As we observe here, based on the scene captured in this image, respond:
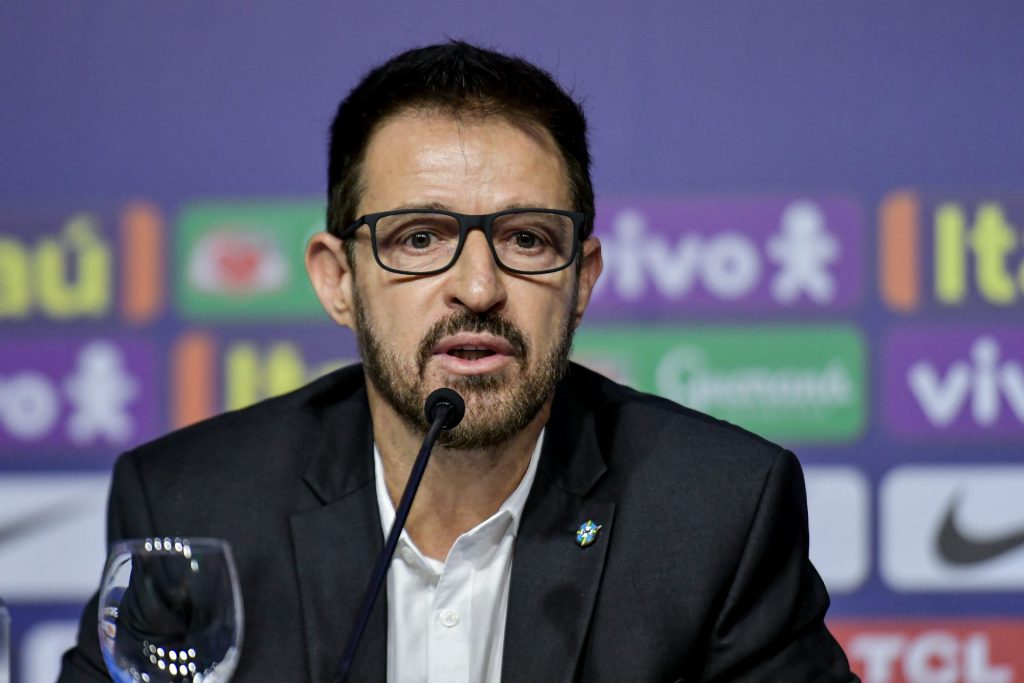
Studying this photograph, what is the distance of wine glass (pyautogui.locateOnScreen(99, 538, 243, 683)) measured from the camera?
4.33 feet

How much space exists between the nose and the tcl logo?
165 cm

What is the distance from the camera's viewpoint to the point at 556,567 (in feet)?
6.50

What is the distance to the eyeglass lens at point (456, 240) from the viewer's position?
75.2 inches

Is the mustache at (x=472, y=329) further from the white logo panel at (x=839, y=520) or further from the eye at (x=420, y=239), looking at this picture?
the white logo panel at (x=839, y=520)

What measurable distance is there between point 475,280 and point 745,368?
1.34 metres

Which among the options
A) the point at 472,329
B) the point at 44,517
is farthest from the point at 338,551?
the point at 44,517

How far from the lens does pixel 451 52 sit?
2105 mm

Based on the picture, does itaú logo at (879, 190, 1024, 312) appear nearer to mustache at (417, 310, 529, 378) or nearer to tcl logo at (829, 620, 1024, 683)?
tcl logo at (829, 620, 1024, 683)

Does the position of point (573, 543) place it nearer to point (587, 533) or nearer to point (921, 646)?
point (587, 533)

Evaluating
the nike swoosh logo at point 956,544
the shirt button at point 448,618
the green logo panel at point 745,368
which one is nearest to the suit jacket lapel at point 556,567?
the shirt button at point 448,618

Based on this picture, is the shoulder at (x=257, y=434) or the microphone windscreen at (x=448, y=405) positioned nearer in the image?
the microphone windscreen at (x=448, y=405)

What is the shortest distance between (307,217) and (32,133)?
2.25 ft

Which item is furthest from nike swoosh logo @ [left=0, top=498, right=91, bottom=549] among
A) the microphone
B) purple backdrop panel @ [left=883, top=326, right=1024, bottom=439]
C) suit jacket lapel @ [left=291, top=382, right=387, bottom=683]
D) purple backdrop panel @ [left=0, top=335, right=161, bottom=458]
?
purple backdrop panel @ [left=883, top=326, right=1024, bottom=439]

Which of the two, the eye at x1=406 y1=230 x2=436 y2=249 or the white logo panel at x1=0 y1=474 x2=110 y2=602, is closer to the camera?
the eye at x1=406 y1=230 x2=436 y2=249
